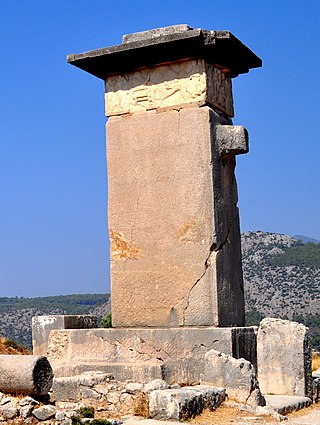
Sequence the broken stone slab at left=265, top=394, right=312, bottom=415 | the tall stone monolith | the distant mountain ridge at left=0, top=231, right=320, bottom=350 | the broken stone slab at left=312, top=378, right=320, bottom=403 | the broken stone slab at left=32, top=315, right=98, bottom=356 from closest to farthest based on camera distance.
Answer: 1. the broken stone slab at left=265, top=394, right=312, bottom=415
2. the tall stone monolith
3. the broken stone slab at left=312, top=378, right=320, bottom=403
4. the broken stone slab at left=32, top=315, right=98, bottom=356
5. the distant mountain ridge at left=0, top=231, right=320, bottom=350

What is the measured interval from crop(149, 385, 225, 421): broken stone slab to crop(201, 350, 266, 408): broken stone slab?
0.49m

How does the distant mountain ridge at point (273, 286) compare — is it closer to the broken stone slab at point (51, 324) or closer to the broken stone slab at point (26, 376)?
the broken stone slab at point (51, 324)

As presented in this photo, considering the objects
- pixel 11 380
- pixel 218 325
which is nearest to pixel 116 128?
pixel 218 325

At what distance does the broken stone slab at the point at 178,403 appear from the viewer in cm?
705

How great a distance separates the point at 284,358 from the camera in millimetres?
9555

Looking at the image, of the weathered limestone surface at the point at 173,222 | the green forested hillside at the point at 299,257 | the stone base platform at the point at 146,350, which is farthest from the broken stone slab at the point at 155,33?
the green forested hillside at the point at 299,257

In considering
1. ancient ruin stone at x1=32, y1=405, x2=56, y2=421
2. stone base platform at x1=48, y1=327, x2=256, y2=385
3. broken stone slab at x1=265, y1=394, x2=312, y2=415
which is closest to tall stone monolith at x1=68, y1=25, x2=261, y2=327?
stone base platform at x1=48, y1=327, x2=256, y2=385

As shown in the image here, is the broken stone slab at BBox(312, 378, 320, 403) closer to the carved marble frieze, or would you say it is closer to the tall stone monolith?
the tall stone monolith

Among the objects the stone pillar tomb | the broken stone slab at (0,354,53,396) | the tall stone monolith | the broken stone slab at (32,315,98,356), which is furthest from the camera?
the broken stone slab at (32,315,98,356)

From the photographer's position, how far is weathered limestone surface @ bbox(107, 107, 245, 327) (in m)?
8.59

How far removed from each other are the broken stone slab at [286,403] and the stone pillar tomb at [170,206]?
1.91 ft

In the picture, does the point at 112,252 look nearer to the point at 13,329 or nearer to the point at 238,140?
the point at 238,140

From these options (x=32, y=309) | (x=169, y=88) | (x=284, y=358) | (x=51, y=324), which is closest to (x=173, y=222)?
(x=169, y=88)

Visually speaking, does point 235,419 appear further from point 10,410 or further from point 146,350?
point 10,410
